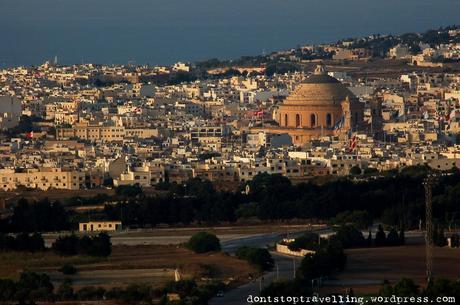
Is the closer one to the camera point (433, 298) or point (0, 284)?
point (433, 298)

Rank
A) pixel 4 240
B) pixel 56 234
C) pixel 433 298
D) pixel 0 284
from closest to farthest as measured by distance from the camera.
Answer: pixel 433 298, pixel 0 284, pixel 4 240, pixel 56 234

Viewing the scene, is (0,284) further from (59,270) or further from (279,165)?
(279,165)

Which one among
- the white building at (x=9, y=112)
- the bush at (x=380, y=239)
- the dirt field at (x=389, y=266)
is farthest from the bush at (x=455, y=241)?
the white building at (x=9, y=112)

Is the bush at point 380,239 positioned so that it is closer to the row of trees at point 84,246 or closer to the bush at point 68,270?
the row of trees at point 84,246

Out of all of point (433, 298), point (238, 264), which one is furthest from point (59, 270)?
point (433, 298)

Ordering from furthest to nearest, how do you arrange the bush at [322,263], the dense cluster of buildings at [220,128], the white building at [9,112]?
the white building at [9,112] → the dense cluster of buildings at [220,128] → the bush at [322,263]

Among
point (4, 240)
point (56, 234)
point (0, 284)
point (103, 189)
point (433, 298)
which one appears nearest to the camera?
point (433, 298)

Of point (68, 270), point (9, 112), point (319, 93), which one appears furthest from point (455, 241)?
point (9, 112)
